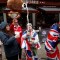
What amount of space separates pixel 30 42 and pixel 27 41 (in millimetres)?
93

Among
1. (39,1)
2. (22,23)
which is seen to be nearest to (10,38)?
(22,23)

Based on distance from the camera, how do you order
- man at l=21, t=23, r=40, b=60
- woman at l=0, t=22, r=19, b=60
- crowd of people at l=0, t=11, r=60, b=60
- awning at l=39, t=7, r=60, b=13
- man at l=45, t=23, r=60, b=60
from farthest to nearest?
awning at l=39, t=7, r=60, b=13 < man at l=21, t=23, r=40, b=60 < man at l=45, t=23, r=60, b=60 < crowd of people at l=0, t=11, r=60, b=60 < woman at l=0, t=22, r=19, b=60

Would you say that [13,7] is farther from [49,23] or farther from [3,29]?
[49,23]

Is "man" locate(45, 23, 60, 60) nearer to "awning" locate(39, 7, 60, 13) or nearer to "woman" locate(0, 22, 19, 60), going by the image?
"woman" locate(0, 22, 19, 60)

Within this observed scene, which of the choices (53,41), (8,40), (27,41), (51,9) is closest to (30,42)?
(27,41)

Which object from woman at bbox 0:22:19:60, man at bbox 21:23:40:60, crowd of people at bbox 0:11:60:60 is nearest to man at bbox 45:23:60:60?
crowd of people at bbox 0:11:60:60

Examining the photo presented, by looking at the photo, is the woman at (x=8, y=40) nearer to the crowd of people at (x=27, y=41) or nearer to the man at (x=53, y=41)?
the crowd of people at (x=27, y=41)

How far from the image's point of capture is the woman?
19.6 ft

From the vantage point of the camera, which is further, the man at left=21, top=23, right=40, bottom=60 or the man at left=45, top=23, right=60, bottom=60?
the man at left=21, top=23, right=40, bottom=60

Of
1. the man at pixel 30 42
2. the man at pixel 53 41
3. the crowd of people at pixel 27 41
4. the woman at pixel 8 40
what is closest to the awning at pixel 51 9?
the crowd of people at pixel 27 41

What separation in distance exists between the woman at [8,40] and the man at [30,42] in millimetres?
1241

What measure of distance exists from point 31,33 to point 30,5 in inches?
445

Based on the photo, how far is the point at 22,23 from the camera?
1823 cm

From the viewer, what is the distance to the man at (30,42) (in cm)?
765
